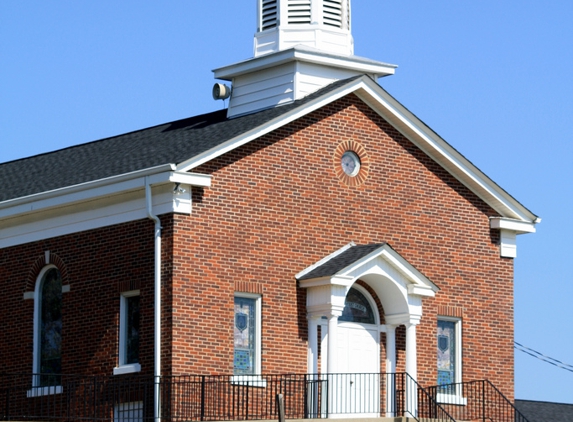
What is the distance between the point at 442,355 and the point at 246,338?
207 inches

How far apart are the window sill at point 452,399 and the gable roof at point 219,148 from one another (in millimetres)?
4535

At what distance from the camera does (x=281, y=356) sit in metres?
35.5

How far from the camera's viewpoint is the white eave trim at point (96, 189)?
34375 mm

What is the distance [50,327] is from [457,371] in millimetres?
9149

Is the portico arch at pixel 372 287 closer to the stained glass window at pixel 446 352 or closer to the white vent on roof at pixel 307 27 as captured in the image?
the stained glass window at pixel 446 352

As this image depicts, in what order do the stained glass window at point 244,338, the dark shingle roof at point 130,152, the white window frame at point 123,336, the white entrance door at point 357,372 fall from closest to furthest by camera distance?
the stained glass window at point 244,338 < the white window frame at point 123,336 < the white entrance door at point 357,372 < the dark shingle roof at point 130,152

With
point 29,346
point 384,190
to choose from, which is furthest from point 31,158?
point 384,190

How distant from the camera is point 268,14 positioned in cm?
4047

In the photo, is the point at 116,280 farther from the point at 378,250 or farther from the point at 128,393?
the point at 378,250

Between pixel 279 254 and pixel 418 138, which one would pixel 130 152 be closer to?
pixel 279 254

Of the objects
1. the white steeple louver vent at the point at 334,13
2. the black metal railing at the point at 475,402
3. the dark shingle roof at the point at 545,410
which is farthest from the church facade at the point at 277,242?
the dark shingle roof at the point at 545,410

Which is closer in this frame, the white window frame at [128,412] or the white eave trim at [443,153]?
the white window frame at [128,412]

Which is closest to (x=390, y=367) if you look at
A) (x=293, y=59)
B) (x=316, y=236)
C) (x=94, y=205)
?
(x=316, y=236)

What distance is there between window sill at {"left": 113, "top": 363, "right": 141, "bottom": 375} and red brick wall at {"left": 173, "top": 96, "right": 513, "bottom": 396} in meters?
1.32
